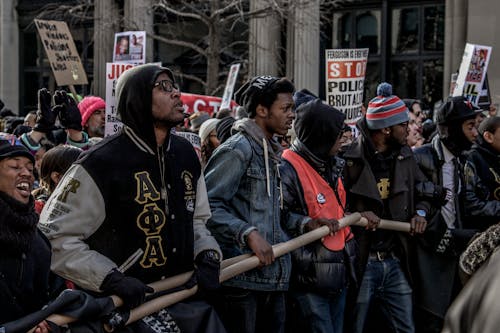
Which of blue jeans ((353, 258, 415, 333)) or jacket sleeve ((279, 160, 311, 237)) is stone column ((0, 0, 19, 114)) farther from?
jacket sleeve ((279, 160, 311, 237))

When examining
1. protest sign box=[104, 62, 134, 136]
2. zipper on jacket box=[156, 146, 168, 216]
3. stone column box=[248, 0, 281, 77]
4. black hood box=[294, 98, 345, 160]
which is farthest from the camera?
stone column box=[248, 0, 281, 77]

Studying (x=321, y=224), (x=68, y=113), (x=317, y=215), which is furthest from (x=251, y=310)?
(x=68, y=113)

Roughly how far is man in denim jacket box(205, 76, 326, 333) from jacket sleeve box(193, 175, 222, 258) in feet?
1.10

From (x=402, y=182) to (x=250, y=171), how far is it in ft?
5.64

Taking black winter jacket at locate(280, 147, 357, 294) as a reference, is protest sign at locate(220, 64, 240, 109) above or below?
above

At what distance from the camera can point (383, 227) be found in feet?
20.4

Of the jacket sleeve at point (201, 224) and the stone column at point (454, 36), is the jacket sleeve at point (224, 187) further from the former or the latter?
the stone column at point (454, 36)

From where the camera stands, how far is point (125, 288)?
3836mm

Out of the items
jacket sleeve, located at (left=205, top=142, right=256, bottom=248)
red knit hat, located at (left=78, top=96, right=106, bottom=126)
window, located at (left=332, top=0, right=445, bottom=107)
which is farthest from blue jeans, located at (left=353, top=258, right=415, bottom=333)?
window, located at (left=332, top=0, right=445, bottom=107)

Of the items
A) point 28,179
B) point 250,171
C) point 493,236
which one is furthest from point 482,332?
point 250,171

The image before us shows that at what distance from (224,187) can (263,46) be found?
1511 cm

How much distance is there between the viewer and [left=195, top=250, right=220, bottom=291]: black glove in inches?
170

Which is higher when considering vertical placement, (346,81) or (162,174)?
(346,81)

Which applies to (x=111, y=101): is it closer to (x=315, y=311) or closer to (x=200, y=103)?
(x=315, y=311)
